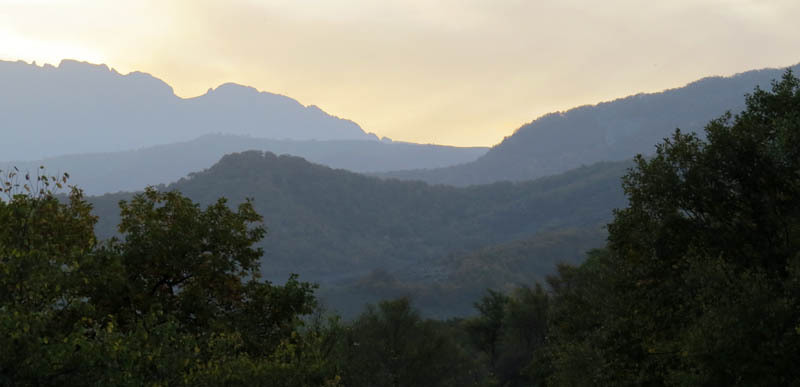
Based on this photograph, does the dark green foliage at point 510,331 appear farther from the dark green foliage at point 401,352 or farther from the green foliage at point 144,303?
the green foliage at point 144,303

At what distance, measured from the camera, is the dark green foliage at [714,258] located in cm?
1880

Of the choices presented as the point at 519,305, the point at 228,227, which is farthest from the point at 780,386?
the point at 519,305

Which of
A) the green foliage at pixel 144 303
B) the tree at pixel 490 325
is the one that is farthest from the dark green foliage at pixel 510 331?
the green foliage at pixel 144 303

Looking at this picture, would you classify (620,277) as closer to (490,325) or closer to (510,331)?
(510,331)

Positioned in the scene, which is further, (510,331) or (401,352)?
(510,331)

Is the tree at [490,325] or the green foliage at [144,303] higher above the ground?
the green foliage at [144,303]

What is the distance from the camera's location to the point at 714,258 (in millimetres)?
21891

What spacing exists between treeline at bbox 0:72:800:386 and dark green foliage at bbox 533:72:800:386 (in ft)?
0.17

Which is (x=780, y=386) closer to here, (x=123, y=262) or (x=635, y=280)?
(x=635, y=280)

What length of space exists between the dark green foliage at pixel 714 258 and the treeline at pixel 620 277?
0.05m

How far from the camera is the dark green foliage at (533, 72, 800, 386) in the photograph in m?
18.8

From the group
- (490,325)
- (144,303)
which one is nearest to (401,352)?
(490,325)

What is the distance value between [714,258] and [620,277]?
4.29 m

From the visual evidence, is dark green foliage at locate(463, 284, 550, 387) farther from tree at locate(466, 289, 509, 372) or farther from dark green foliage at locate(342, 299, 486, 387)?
dark green foliage at locate(342, 299, 486, 387)
